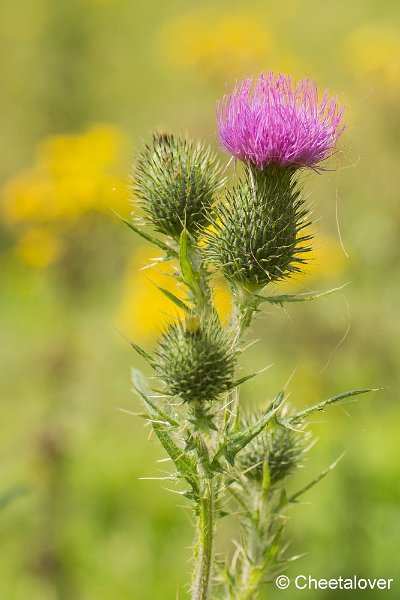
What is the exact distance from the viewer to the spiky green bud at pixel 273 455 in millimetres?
2668

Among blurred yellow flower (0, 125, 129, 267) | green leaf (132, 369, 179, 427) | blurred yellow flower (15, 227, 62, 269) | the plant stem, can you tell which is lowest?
the plant stem

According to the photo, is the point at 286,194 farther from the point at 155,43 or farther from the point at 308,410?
the point at 155,43

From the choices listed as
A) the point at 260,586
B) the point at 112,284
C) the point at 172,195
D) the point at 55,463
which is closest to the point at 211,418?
the point at 260,586

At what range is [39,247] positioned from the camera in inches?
209

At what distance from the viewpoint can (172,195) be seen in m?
2.71

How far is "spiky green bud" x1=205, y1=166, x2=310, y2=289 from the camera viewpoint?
252 centimetres

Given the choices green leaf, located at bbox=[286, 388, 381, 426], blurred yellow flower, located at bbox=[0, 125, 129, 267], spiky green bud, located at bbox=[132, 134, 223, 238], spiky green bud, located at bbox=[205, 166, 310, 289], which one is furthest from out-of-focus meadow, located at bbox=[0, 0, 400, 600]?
green leaf, located at bbox=[286, 388, 381, 426]

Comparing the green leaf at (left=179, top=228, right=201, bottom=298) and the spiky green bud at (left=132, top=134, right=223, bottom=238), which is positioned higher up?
the spiky green bud at (left=132, top=134, right=223, bottom=238)

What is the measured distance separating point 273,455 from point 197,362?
2.02ft

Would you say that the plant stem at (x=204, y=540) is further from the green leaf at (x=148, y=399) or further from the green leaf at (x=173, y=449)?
the green leaf at (x=148, y=399)

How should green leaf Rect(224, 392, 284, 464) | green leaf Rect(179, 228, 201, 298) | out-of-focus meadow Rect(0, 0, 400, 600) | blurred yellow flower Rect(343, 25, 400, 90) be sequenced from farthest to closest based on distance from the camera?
blurred yellow flower Rect(343, 25, 400, 90) → out-of-focus meadow Rect(0, 0, 400, 600) → green leaf Rect(179, 228, 201, 298) → green leaf Rect(224, 392, 284, 464)

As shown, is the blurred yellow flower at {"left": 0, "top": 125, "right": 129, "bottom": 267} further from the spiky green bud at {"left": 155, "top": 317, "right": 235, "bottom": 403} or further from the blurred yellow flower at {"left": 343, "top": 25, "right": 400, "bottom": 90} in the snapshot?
the spiky green bud at {"left": 155, "top": 317, "right": 235, "bottom": 403}

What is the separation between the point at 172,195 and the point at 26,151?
1401 cm

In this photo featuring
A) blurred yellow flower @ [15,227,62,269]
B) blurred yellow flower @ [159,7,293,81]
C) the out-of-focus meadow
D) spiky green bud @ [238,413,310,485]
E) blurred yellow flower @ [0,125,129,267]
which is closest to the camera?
spiky green bud @ [238,413,310,485]
